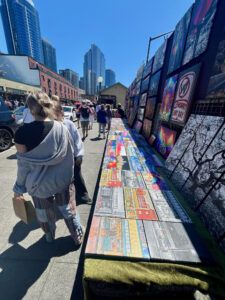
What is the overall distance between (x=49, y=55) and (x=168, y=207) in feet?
520

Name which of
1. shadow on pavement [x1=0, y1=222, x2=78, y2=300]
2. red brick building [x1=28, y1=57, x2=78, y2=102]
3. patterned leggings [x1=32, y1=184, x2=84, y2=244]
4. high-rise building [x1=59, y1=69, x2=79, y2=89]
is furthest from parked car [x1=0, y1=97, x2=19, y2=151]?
high-rise building [x1=59, y1=69, x2=79, y2=89]

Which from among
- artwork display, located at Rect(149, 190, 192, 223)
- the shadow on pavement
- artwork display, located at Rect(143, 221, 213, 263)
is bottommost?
the shadow on pavement

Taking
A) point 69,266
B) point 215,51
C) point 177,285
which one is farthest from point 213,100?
point 69,266

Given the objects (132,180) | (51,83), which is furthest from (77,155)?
(51,83)

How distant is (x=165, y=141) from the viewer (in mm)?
3822

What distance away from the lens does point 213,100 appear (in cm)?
229

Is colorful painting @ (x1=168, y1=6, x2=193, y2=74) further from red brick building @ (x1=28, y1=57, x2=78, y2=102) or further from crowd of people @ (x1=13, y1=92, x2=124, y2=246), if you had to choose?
Result: red brick building @ (x1=28, y1=57, x2=78, y2=102)

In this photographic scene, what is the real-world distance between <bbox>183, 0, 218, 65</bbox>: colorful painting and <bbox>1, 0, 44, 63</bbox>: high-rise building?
111 m

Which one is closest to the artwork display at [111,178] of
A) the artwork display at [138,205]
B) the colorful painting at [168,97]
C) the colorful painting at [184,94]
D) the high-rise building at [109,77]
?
the artwork display at [138,205]

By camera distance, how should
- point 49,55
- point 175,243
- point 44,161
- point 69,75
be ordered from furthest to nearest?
point 49,55
point 69,75
point 175,243
point 44,161

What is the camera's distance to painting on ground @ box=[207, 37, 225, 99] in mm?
2129

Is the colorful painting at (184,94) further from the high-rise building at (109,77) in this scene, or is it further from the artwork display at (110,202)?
the high-rise building at (109,77)

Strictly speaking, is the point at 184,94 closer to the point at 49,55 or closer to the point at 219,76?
the point at 219,76

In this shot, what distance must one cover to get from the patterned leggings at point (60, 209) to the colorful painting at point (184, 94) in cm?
299
